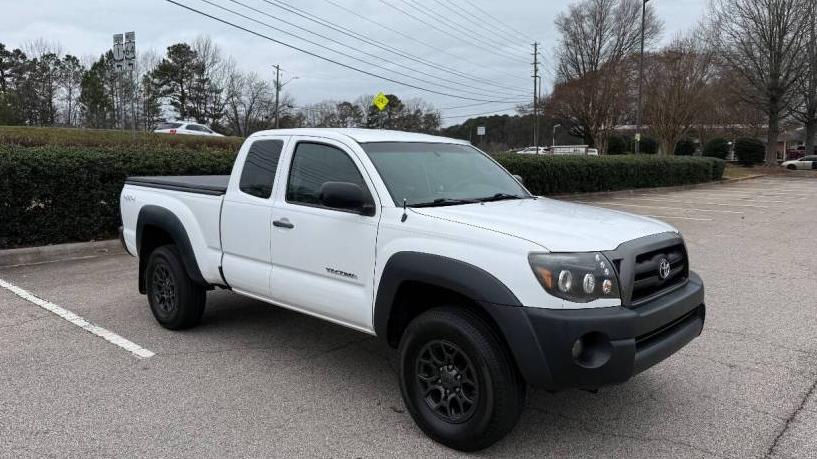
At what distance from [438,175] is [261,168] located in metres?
1.42

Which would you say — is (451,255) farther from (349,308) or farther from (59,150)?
(59,150)

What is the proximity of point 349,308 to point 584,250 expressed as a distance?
1515 millimetres

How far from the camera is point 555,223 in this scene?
3438mm

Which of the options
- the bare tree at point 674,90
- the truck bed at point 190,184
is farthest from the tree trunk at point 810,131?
the truck bed at point 190,184

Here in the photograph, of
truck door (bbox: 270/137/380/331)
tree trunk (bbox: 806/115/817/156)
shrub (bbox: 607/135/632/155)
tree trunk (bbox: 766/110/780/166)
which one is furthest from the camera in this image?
shrub (bbox: 607/135/632/155)

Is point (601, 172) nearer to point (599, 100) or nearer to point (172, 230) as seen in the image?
point (172, 230)

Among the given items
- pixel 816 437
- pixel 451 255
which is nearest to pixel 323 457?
pixel 451 255

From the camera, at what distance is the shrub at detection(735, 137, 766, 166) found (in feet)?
166

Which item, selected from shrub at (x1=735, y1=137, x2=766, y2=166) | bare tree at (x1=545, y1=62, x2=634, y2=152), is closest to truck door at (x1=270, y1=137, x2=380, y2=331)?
bare tree at (x1=545, y1=62, x2=634, y2=152)

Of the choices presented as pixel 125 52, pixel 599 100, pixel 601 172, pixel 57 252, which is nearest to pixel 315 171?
pixel 57 252

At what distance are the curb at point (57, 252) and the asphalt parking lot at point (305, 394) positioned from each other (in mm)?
2037

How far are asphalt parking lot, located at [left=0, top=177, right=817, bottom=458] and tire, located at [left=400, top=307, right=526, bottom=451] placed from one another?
17 cm

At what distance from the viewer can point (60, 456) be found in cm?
322

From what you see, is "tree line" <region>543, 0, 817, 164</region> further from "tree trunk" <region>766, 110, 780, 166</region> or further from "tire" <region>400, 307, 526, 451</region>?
"tire" <region>400, 307, 526, 451</region>
